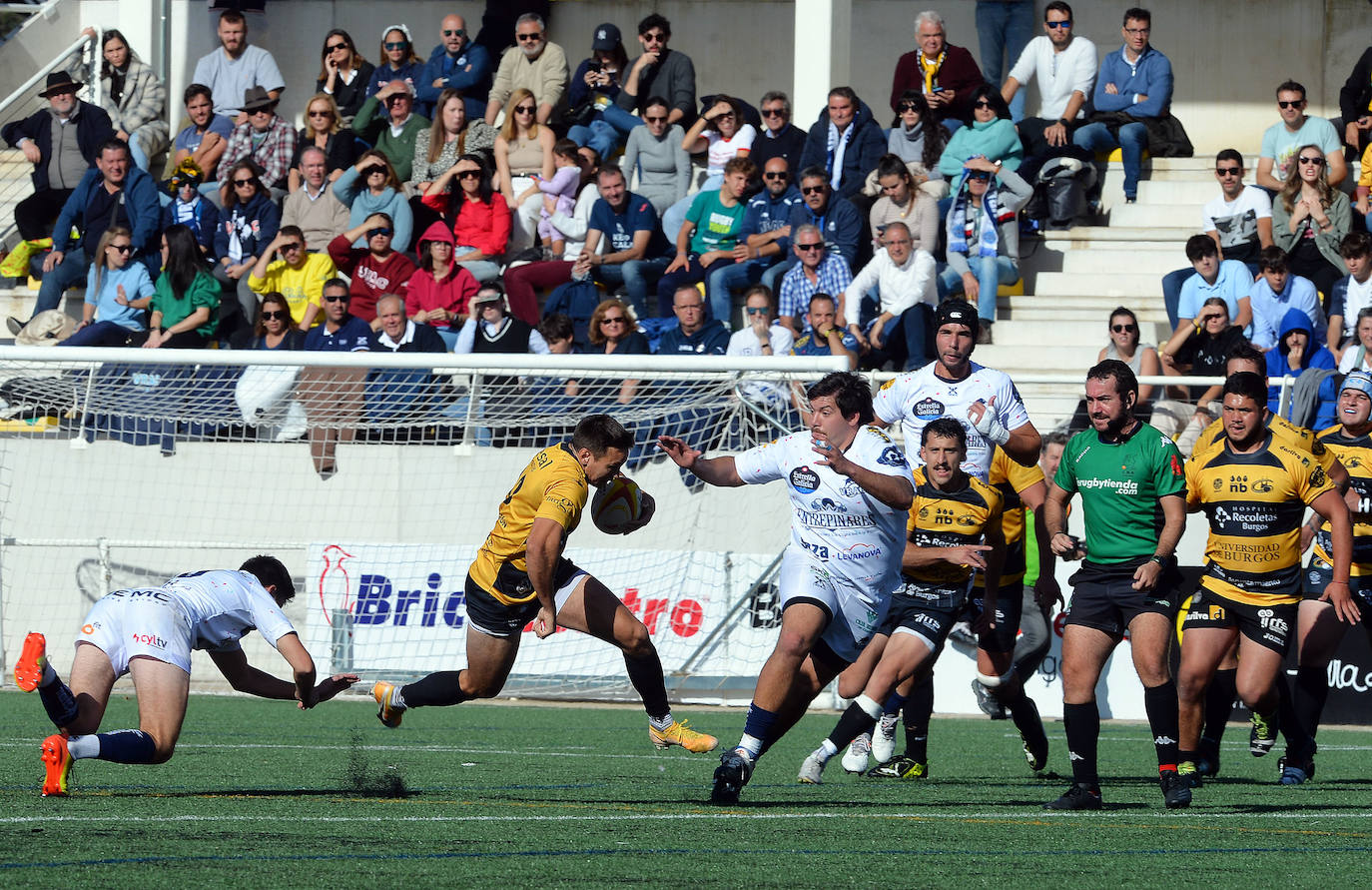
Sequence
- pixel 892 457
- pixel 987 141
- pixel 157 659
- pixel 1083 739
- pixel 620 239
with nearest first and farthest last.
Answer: pixel 157 659, pixel 1083 739, pixel 892 457, pixel 987 141, pixel 620 239

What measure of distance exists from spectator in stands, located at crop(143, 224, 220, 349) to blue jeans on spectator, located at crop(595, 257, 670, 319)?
3571mm

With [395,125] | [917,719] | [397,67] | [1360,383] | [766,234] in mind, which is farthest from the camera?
[397,67]

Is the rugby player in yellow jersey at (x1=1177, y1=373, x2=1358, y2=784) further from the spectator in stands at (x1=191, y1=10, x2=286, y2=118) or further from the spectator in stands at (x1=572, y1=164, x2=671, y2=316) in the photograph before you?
the spectator in stands at (x1=191, y1=10, x2=286, y2=118)

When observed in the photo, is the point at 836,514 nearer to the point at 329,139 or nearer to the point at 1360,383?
the point at 1360,383

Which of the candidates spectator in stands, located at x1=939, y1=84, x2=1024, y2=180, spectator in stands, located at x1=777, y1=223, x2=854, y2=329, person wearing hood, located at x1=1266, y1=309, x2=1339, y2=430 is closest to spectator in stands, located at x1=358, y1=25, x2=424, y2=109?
spectator in stands, located at x1=777, y1=223, x2=854, y2=329

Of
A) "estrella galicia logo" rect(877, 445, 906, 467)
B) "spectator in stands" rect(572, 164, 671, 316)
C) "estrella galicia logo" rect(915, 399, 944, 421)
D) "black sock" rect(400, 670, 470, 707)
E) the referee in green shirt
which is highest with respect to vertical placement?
"spectator in stands" rect(572, 164, 671, 316)

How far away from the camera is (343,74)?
753 inches

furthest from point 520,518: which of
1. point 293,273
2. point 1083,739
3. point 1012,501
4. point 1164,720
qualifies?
point 293,273

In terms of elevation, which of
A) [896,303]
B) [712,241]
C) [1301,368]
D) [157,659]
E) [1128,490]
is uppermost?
[712,241]

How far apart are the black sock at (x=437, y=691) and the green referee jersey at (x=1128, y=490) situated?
3.11 meters

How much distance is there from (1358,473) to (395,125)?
1105 centimetres

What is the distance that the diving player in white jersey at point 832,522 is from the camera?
756 centimetres

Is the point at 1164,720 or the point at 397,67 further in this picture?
the point at 397,67

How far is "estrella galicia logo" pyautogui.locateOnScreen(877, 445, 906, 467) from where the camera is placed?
7664 millimetres
